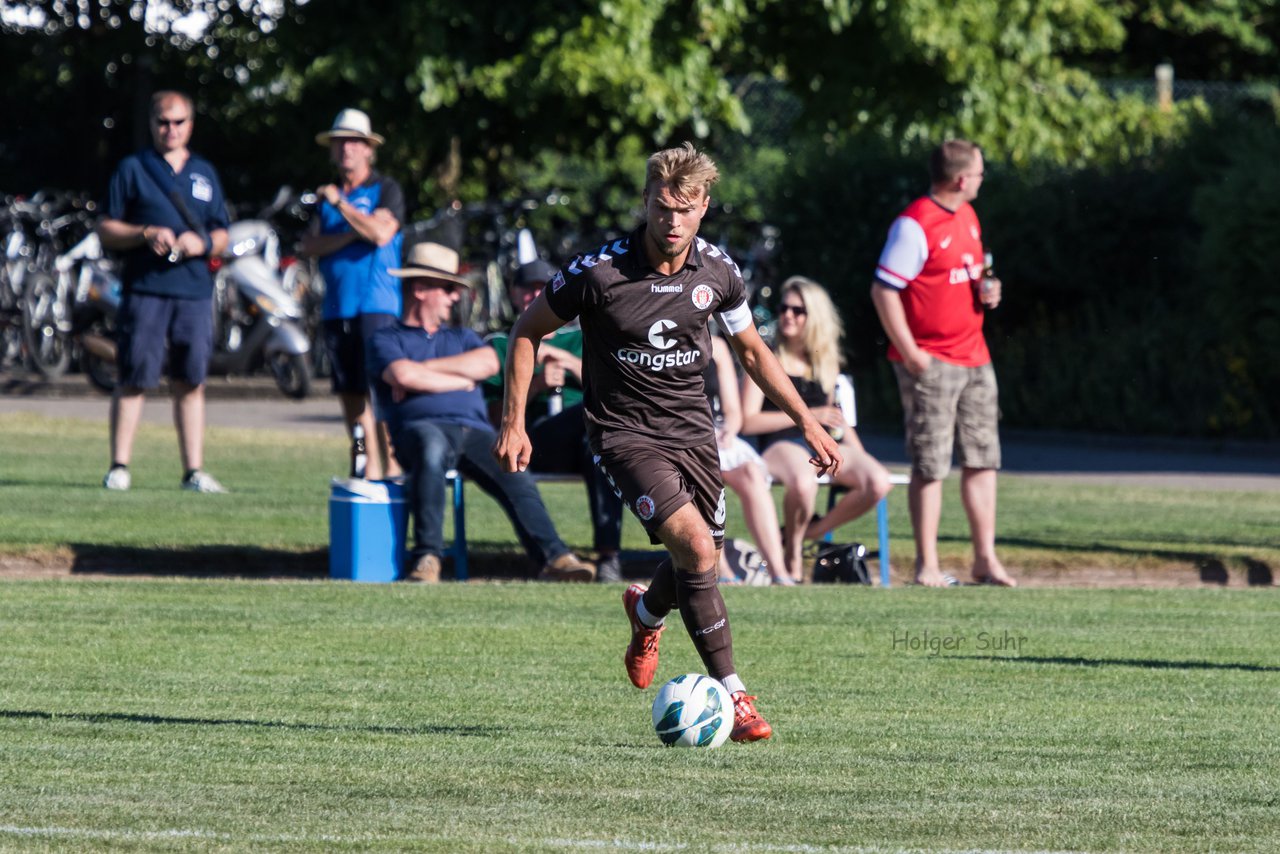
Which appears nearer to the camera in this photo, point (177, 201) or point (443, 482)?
point (443, 482)

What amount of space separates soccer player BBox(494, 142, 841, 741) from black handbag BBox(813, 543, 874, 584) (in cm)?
427

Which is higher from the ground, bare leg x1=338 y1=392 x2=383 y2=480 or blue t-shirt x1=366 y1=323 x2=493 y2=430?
blue t-shirt x1=366 y1=323 x2=493 y2=430

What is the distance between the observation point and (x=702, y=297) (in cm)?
663

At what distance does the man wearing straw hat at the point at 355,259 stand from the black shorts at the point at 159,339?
2.78 feet

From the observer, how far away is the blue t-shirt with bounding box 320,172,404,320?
12453 mm

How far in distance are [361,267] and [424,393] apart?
1.92 metres

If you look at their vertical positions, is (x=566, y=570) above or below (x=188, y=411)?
below

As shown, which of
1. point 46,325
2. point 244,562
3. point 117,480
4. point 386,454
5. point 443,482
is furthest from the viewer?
point 46,325

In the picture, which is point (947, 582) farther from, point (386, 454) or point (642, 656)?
point (642, 656)

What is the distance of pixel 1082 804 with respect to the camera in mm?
5422

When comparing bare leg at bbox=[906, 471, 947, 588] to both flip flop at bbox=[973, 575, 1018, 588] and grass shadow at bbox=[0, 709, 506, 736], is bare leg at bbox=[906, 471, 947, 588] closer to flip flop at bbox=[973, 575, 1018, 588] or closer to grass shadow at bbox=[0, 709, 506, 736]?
flip flop at bbox=[973, 575, 1018, 588]

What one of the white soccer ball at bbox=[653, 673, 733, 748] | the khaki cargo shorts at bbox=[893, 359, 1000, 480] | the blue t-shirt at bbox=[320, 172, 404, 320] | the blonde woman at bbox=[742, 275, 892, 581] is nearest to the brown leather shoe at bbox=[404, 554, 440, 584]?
the blonde woman at bbox=[742, 275, 892, 581]

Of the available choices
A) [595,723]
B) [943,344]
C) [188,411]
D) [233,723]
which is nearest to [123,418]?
[188,411]
